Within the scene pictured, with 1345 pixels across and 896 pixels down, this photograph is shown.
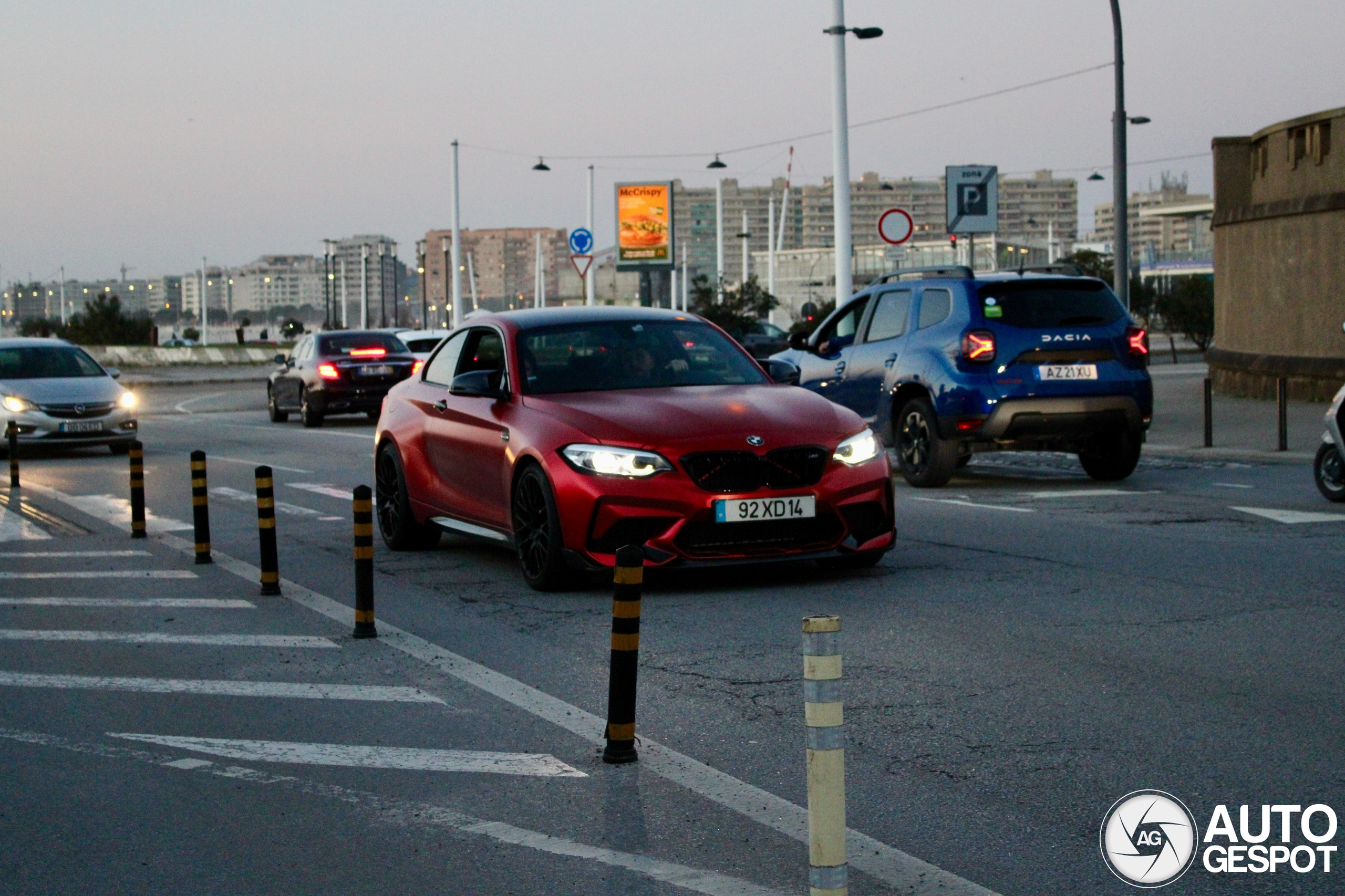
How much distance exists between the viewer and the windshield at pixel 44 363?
22.6 metres

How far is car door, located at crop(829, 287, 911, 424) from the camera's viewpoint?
15406 mm

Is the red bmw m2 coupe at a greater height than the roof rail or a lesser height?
lesser

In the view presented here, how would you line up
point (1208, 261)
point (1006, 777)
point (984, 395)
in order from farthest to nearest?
point (1208, 261), point (984, 395), point (1006, 777)

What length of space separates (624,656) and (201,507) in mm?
5970

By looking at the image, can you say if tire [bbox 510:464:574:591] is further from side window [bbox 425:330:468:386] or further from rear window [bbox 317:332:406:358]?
rear window [bbox 317:332:406:358]

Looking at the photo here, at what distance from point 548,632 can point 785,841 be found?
347cm

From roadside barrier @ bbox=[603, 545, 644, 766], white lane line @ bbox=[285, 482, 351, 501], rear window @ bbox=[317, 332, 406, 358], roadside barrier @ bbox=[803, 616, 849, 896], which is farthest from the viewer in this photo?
rear window @ bbox=[317, 332, 406, 358]

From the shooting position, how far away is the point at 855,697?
6.45m

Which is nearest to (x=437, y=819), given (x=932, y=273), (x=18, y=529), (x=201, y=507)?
(x=201, y=507)

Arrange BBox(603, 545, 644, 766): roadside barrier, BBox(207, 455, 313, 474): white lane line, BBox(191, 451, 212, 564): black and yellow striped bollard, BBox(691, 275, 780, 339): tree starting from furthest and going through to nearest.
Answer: BBox(691, 275, 780, 339): tree < BBox(207, 455, 313, 474): white lane line < BBox(191, 451, 212, 564): black and yellow striped bollard < BBox(603, 545, 644, 766): roadside barrier

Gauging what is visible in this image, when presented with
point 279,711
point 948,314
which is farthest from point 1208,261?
point 279,711

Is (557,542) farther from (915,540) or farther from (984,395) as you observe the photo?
(984,395)

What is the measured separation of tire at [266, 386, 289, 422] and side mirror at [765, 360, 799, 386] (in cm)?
2060

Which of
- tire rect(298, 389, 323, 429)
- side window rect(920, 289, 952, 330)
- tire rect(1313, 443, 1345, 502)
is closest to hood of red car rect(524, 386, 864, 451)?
tire rect(1313, 443, 1345, 502)
